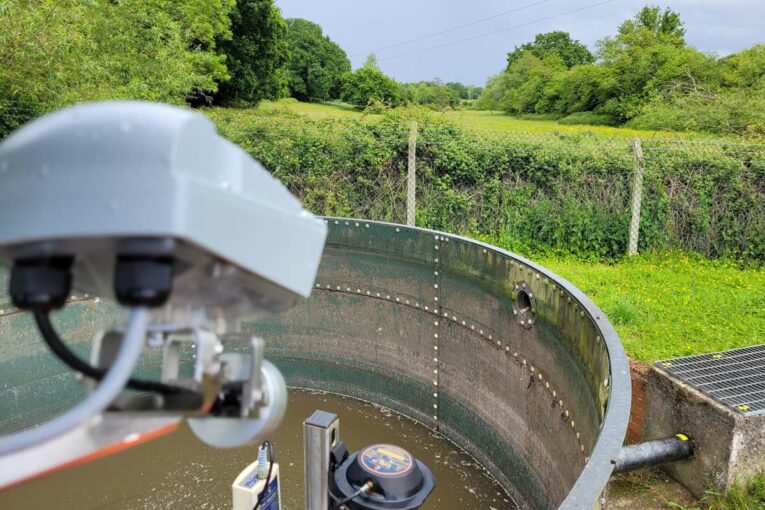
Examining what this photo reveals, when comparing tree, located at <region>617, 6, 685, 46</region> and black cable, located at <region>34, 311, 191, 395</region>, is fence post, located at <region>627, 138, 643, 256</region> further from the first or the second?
tree, located at <region>617, 6, 685, 46</region>

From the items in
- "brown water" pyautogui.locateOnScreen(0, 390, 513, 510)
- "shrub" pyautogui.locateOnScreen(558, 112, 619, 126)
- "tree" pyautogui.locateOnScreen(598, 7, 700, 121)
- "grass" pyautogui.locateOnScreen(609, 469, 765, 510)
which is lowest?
"brown water" pyautogui.locateOnScreen(0, 390, 513, 510)

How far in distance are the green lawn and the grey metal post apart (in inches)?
89.9

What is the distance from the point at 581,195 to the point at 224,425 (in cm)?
591

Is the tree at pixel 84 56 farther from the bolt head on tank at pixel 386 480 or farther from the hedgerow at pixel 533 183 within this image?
the bolt head on tank at pixel 386 480

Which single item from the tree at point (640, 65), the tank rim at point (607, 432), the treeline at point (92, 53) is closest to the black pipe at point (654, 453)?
the tank rim at point (607, 432)

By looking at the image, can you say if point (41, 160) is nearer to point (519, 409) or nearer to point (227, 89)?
point (519, 409)

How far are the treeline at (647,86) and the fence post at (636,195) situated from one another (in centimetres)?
243

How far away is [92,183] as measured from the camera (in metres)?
0.59

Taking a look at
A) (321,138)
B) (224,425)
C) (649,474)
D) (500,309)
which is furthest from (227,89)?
(224,425)

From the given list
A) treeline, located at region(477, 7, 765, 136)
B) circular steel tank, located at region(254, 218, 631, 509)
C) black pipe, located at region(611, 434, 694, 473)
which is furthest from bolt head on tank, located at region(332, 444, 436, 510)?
treeline, located at region(477, 7, 765, 136)

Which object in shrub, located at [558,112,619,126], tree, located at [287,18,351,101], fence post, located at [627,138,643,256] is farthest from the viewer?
tree, located at [287,18,351,101]

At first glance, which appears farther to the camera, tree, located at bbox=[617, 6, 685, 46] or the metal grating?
tree, located at bbox=[617, 6, 685, 46]

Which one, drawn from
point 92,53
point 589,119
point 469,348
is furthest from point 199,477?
point 589,119

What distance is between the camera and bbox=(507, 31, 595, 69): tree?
88.4ft
